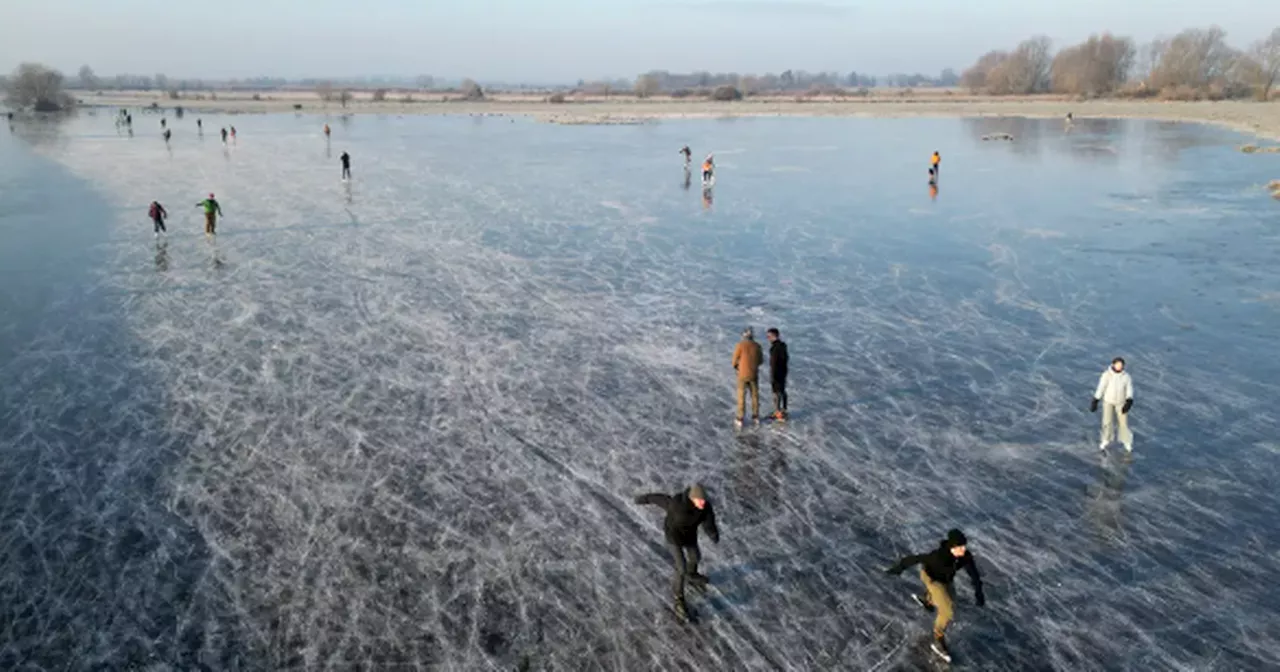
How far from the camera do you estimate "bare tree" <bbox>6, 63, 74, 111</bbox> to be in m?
75.1

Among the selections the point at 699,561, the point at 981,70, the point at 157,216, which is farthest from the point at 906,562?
the point at 981,70

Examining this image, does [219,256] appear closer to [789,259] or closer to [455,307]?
[455,307]

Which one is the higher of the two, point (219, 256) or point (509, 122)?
point (509, 122)

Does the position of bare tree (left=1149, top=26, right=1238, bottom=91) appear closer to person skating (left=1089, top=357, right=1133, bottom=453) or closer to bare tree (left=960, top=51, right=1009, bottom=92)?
bare tree (left=960, top=51, right=1009, bottom=92)

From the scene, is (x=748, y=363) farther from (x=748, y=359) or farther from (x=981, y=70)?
(x=981, y=70)

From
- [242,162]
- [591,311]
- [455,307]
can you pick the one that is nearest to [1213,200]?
[591,311]

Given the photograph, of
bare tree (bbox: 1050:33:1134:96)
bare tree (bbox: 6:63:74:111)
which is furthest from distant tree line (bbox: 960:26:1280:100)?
bare tree (bbox: 6:63:74:111)

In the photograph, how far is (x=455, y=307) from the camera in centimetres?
1336

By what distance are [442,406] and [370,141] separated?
39813 millimetres

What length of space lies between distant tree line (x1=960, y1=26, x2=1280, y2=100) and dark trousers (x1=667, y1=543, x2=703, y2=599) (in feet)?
324

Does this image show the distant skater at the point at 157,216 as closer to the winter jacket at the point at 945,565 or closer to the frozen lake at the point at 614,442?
the frozen lake at the point at 614,442

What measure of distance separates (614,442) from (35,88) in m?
90.6

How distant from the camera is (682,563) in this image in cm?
568

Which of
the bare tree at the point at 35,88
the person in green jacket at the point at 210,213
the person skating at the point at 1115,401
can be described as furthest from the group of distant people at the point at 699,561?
the bare tree at the point at 35,88
